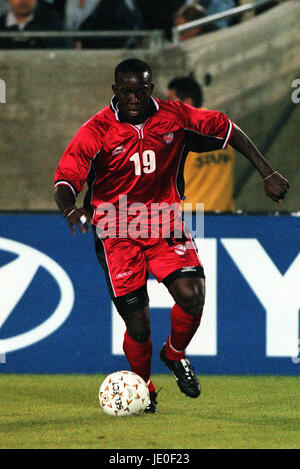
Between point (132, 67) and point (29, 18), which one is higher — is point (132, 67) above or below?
below

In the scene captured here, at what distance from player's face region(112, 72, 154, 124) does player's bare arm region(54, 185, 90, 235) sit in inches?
24.2

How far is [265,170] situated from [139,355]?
138cm

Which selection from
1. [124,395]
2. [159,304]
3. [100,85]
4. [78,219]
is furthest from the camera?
[100,85]

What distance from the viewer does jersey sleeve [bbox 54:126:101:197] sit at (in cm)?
565

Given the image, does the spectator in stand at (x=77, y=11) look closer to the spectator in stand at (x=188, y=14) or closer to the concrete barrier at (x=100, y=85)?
the concrete barrier at (x=100, y=85)

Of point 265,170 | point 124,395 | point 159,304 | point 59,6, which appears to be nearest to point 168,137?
point 265,170

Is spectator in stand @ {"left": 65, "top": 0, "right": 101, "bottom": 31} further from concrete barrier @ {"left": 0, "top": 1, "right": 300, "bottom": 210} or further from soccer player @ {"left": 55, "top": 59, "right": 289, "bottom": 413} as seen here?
soccer player @ {"left": 55, "top": 59, "right": 289, "bottom": 413}

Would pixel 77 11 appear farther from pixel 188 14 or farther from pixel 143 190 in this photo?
pixel 143 190

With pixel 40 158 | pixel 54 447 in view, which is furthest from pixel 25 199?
pixel 54 447

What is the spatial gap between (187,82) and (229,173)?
2.95 ft

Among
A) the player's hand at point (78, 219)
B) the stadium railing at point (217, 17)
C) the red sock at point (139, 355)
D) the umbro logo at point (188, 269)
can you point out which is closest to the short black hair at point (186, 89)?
the stadium railing at point (217, 17)

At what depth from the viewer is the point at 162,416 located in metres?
5.61

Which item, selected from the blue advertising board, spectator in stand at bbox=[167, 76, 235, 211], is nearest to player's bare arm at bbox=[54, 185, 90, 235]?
the blue advertising board
